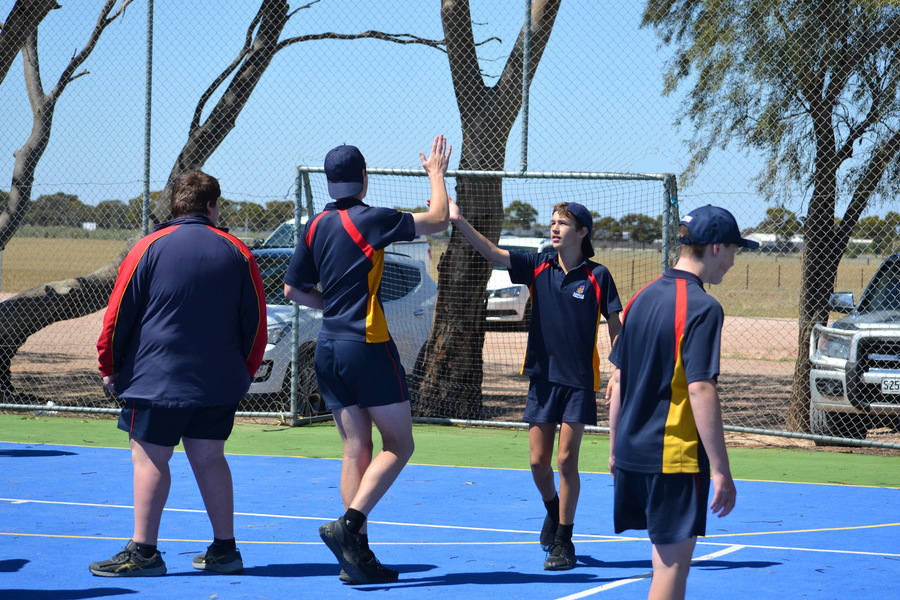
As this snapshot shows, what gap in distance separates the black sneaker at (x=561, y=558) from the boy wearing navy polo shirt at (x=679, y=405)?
72.9 inches

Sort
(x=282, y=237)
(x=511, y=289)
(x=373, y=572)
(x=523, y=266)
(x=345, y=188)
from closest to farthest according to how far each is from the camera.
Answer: (x=373, y=572) < (x=345, y=188) < (x=523, y=266) < (x=282, y=237) < (x=511, y=289)

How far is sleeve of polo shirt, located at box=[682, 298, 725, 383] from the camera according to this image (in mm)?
3719

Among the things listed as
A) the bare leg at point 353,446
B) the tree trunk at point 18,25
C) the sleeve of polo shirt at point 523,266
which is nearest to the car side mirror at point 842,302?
the sleeve of polo shirt at point 523,266

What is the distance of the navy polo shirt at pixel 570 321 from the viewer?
5887mm

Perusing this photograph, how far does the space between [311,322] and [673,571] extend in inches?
305

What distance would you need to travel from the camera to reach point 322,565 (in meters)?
5.82

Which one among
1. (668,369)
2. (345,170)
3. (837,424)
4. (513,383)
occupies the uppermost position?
(345,170)

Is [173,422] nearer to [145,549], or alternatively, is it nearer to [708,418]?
[145,549]

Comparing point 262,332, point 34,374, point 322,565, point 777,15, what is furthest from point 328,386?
point 34,374

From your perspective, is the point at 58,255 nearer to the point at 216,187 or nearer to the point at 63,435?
the point at 63,435

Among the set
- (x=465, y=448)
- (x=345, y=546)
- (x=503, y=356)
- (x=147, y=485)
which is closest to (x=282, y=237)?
(x=503, y=356)

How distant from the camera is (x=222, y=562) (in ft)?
18.1

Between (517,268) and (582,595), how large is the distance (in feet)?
6.00

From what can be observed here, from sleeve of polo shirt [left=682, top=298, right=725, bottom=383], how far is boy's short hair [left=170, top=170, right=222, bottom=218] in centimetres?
273
